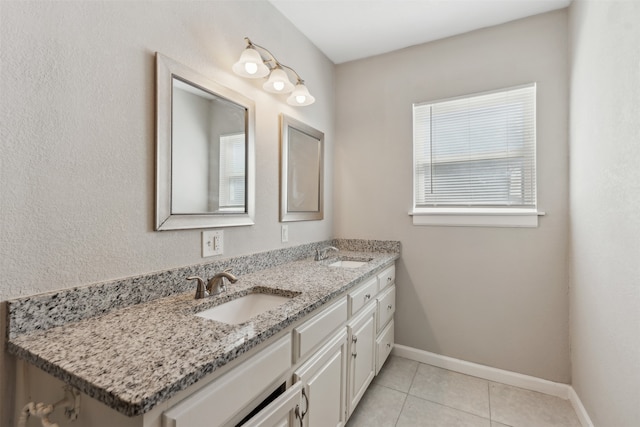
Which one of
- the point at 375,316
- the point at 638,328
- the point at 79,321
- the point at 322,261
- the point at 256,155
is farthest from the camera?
the point at 322,261

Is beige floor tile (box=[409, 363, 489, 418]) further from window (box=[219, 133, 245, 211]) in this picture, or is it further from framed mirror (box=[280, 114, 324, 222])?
window (box=[219, 133, 245, 211])

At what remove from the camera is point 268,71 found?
1.62m

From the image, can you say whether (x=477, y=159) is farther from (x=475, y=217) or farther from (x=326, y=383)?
(x=326, y=383)

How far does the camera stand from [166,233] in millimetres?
1276

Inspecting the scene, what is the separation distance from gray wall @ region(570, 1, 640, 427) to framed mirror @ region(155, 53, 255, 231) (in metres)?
1.74

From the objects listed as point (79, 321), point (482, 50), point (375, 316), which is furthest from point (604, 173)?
point (79, 321)

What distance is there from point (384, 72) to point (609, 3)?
1.41 m

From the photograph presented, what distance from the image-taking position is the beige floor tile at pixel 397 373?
2.09 metres

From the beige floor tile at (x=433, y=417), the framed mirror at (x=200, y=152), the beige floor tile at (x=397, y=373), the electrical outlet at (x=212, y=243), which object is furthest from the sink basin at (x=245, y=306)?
the beige floor tile at (x=397, y=373)

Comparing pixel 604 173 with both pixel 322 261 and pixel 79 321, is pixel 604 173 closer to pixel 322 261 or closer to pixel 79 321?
pixel 322 261

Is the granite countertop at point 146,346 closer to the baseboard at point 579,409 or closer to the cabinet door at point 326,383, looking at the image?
the cabinet door at point 326,383

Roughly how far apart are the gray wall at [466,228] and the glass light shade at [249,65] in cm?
125

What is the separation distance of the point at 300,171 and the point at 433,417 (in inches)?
70.4

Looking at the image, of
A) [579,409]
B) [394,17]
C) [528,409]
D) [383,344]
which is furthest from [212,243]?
[579,409]
